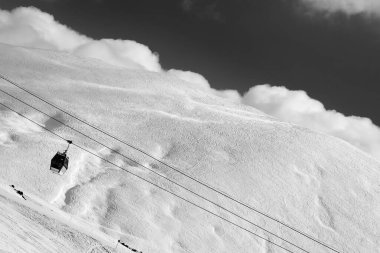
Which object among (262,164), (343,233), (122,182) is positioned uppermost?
(262,164)

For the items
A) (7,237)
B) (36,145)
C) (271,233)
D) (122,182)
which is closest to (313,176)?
(271,233)

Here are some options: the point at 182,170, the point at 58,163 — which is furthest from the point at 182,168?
the point at 58,163

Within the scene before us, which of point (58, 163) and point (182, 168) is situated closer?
point (58, 163)

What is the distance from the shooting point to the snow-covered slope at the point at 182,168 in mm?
91375

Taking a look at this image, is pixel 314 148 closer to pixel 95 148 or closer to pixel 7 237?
pixel 95 148

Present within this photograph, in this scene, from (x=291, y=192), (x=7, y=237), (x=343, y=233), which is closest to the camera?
(x=7, y=237)

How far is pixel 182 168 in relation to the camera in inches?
4545

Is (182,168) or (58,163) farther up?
(182,168)

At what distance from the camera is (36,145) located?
353 ft

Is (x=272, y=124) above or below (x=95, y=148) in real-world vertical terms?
above

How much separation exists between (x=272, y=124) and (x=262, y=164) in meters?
32.1

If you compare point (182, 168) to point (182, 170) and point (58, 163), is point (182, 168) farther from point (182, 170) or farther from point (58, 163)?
point (58, 163)

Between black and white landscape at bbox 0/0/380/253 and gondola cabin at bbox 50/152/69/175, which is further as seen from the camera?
black and white landscape at bbox 0/0/380/253

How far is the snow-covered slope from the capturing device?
91375 mm
